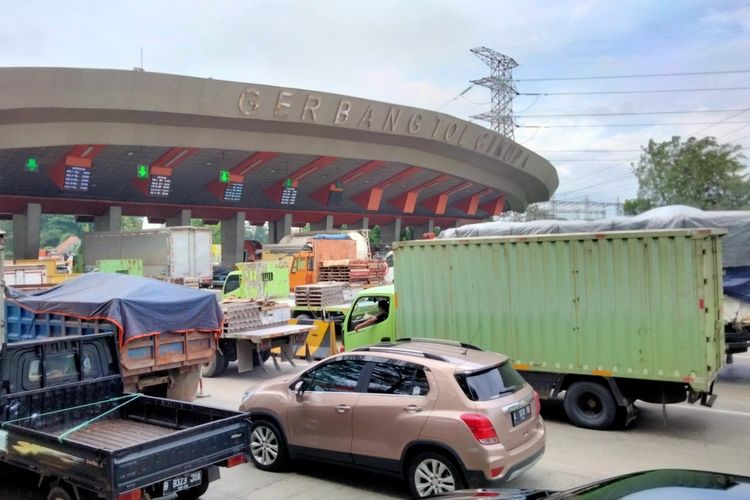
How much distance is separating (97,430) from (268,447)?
1.86 m

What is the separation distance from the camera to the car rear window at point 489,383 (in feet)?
18.8

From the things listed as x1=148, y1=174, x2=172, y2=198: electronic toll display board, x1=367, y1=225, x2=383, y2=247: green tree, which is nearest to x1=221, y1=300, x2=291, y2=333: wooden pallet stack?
x1=148, y1=174, x2=172, y2=198: electronic toll display board

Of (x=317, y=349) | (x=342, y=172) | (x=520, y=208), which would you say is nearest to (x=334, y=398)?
(x=317, y=349)

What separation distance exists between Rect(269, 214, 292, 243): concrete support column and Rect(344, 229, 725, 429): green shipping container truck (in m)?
37.2

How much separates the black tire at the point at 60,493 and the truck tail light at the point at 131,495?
0.86 m

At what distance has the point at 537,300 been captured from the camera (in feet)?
30.8

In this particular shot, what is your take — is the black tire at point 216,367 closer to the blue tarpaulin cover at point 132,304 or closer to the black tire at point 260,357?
the black tire at point 260,357

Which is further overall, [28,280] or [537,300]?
[28,280]

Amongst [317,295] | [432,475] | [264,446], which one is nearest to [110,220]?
[317,295]

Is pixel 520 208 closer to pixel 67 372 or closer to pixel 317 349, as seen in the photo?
pixel 317 349

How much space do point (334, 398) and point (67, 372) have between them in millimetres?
2893

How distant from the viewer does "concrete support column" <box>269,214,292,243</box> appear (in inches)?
1834

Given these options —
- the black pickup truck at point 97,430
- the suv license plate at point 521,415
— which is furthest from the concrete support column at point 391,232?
the suv license plate at point 521,415

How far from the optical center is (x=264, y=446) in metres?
6.97
